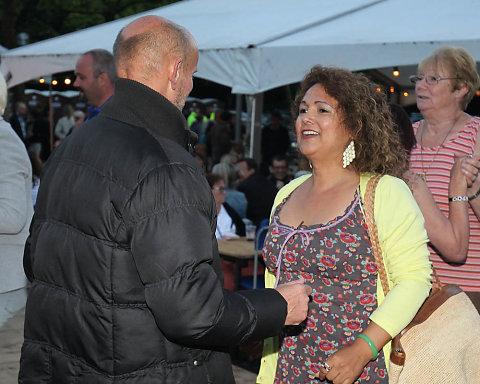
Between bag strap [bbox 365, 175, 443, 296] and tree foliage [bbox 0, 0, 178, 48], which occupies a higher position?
tree foliage [bbox 0, 0, 178, 48]

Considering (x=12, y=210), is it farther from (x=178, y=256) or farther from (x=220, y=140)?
(x=220, y=140)

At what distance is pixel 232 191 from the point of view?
7.89 m

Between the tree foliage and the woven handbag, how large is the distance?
22593 millimetres

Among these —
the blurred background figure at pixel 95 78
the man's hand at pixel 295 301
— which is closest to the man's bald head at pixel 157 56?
the man's hand at pixel 295 301

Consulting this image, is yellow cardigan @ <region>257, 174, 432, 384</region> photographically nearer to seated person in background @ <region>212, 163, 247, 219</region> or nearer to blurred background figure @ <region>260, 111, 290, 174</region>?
seated person in background @ <region>212, 163, 247, 219</region>

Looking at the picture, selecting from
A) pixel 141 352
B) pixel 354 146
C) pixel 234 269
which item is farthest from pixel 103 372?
pixel 234 269

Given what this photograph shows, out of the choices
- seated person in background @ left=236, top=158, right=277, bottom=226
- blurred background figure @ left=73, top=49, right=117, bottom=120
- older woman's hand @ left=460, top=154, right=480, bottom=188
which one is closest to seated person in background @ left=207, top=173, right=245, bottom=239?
seated person in background @ left=236, top=158, right=277, bottom=226

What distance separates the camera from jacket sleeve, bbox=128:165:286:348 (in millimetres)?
1904

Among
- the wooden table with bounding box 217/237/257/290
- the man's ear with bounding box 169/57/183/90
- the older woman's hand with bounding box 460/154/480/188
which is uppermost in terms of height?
the man's ear with bounding box 169/57/183/90

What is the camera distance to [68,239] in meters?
2.06

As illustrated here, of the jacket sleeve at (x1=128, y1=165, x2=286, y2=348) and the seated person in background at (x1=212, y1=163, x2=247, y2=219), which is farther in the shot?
the seated person in background at (x1=212, y1=163, x2=247, y2=219)

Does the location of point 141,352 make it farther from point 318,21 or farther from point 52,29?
point 52,29

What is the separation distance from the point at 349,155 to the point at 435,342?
762mm

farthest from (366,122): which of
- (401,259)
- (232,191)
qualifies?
(232,191)
